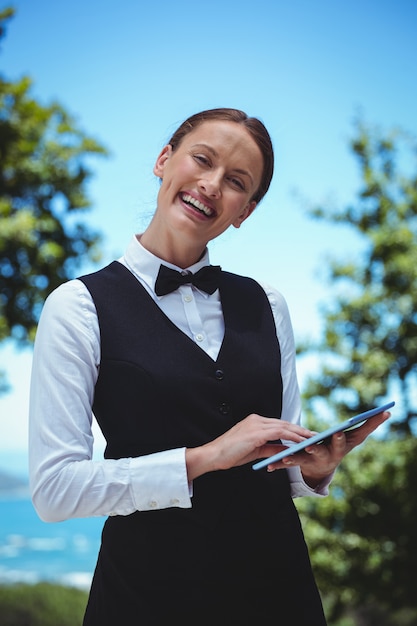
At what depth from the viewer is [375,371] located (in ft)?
25.3

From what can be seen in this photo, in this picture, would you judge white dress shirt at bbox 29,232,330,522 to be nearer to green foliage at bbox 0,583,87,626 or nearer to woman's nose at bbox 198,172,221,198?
woman's nose at bbox 198,172,221,198

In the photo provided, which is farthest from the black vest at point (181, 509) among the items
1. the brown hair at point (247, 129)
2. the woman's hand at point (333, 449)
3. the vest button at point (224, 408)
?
the brown hair at point (247, 129)

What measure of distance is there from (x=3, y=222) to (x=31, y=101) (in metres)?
1.84

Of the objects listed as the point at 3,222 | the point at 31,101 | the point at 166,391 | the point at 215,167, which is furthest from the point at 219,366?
the point at 31,101

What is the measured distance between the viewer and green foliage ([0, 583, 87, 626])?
8297 millimetres

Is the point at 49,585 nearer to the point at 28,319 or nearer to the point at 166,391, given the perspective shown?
the point at 28,319

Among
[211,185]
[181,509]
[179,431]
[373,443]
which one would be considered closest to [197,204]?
[211,185]

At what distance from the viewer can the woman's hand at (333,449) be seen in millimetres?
1290

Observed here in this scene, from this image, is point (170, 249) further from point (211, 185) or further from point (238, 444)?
point (238, 444)

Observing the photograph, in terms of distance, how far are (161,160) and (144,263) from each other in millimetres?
233

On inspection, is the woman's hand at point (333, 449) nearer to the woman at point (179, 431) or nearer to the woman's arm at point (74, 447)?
the woman at point (179, 431)

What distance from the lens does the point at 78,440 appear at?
4.14ft

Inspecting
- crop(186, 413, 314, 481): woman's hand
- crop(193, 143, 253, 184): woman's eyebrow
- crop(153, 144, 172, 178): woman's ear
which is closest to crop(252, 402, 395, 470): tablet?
crop(186, 413, 314, 481): woman's hand

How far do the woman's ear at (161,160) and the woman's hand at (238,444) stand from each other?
61cm
